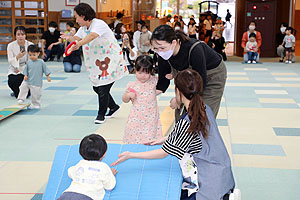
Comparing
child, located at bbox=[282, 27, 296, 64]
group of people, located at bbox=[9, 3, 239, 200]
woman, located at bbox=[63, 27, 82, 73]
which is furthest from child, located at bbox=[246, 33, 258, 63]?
group of people, located at bbox=[9, 3, 239, 200]

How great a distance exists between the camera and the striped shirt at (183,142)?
2.94m

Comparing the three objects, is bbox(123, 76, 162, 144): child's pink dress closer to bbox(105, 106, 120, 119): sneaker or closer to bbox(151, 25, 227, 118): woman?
bbox(151, 25, 227, 118): woman

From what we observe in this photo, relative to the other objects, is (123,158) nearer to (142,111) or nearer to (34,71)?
(142,111)

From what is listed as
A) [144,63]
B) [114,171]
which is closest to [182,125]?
[114,171]

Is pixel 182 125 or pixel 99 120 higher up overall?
pixel 182 125

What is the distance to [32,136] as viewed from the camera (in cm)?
613

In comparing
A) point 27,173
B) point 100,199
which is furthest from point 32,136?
point 100,199

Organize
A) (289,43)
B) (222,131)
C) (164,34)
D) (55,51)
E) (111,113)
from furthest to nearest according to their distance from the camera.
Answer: (55,51), (289,43), (111,113), (222,131), (164,34)

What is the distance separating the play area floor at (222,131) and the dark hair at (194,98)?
1360 mm

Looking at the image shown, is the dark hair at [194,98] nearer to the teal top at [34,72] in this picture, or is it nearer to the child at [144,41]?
the teal top at [34,72]

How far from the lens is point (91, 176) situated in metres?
2.87

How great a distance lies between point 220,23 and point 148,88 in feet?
38.2

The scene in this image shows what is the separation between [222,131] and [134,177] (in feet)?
11.0

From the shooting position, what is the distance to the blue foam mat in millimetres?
2951
